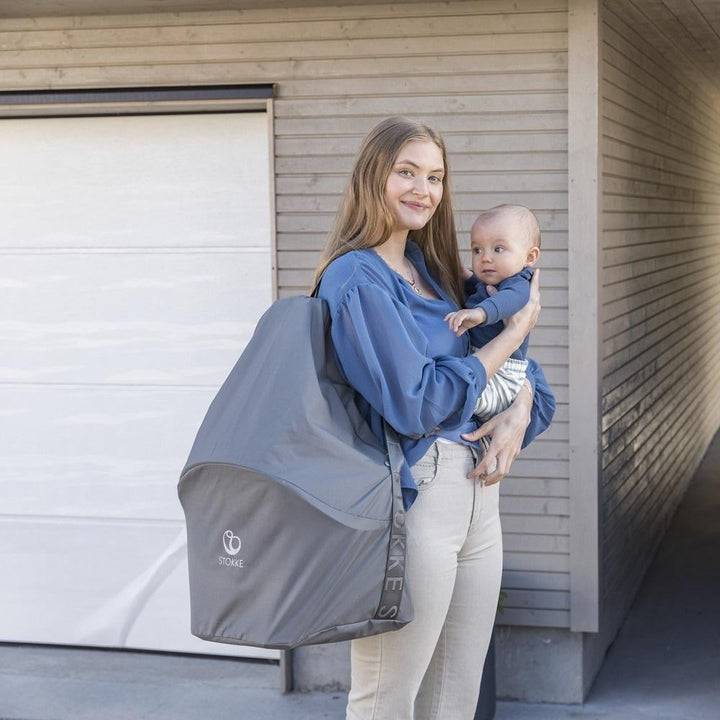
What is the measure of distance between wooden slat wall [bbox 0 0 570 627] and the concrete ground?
0.55 metres

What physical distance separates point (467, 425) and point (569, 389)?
1.96 metres

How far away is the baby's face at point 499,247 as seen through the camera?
264 centimetres

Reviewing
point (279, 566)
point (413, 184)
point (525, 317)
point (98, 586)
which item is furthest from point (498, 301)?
point (98, 586)

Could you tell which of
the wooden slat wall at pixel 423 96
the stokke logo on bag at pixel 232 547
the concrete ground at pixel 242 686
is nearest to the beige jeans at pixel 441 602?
the stokke logo on bag at pixel 232 547

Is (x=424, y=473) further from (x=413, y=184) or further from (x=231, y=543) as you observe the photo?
(x=413, y=184)

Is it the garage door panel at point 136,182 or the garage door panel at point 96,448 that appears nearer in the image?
the garage door panel at point 136,182

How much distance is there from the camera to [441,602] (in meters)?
2.41

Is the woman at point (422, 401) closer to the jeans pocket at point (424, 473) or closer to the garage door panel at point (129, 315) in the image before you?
the jeans pocket at point (424, 473)

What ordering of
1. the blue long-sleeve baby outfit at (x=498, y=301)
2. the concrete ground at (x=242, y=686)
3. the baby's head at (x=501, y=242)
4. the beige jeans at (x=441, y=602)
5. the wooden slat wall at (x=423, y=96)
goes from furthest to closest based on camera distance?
the concrete ground at (x=242, y=686)
the wooden slat wall at (x=423, y=96)
the baby's head at (x=501, y=242)
the blue long-sleeve baby outfit at (x=498, y=301)
the beige jeans at (x=441, y=602)

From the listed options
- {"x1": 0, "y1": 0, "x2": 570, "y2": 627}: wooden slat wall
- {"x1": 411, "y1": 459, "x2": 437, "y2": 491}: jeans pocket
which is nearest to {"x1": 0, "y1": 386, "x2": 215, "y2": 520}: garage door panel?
{"x1": 0, "y1": 0, "x2": 570, "y2": 627}: wooden slat wall

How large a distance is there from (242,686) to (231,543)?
8.75 feet

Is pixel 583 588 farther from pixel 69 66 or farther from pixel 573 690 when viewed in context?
pixel 69 66

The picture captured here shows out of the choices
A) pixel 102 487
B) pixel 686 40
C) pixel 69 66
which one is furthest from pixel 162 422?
pixel 686 40

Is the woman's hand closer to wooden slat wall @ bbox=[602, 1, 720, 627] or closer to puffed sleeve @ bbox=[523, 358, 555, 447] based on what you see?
puffed sleeve @ bbox=[523, 358, 555, 447]
